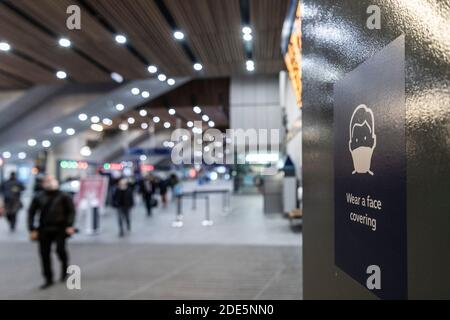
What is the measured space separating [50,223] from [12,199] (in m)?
6.92

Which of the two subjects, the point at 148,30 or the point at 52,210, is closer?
the point at 52,210

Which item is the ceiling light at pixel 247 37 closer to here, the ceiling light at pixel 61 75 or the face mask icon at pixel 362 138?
the ceiling light at pixel 61 75

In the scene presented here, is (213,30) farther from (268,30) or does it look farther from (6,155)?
(6,155)

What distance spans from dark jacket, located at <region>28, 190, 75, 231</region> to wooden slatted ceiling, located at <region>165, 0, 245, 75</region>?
3.23 m

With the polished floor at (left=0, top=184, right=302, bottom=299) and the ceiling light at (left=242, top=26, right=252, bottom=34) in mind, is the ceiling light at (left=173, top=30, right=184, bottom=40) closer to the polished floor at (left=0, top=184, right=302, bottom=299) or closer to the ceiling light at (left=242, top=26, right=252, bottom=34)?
the ceiling light at (left=242, top=26, right=252, bottom=34)

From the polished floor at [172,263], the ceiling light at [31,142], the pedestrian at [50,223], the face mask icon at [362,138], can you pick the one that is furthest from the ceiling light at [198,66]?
the ceiling light at [31,142]

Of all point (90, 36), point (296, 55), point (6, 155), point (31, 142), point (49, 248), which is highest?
point (90, 36)

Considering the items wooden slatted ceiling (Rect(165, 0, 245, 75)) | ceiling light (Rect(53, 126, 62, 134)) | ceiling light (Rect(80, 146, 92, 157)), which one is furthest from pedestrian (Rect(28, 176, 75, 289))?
ceiling light (Rect(80, 146, 92, 157))

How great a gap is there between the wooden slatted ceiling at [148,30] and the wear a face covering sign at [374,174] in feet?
8.47

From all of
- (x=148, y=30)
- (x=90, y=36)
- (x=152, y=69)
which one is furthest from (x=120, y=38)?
(x=152, y=69)

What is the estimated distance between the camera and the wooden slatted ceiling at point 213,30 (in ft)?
18.5

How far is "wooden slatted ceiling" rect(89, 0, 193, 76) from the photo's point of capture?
425 centimetres

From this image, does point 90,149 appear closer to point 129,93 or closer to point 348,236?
point 129,93

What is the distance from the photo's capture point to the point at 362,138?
2.11 metres
